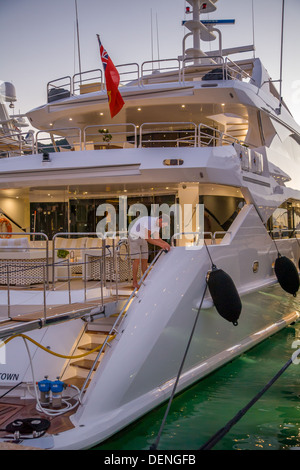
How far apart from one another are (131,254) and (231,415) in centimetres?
269

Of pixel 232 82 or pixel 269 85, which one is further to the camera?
pixel 269 85

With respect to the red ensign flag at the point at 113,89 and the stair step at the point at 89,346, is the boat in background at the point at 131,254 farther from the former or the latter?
the red ensign flag at the point at 113,89

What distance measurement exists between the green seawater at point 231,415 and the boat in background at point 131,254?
0.78 feet

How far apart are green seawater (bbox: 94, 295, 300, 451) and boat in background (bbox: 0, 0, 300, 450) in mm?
237

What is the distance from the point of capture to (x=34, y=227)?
10.2m

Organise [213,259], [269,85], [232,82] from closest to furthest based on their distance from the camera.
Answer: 1. [213,259]
2. [232,82]
3. [269,85]

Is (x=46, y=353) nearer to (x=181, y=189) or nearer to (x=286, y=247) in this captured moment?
(x=181, y=189)

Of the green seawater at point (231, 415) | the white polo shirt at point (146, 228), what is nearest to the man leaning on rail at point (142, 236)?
the white polo shirt at point (146, 228)

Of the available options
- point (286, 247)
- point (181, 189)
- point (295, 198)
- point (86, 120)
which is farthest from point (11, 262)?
point (295, 198)

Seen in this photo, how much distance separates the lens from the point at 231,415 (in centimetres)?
579

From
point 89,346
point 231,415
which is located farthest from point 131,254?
point 231,415

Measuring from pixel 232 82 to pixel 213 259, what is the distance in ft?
13.6

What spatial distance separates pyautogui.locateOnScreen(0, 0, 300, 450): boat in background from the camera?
537cm

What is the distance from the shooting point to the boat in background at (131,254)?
211 inches
